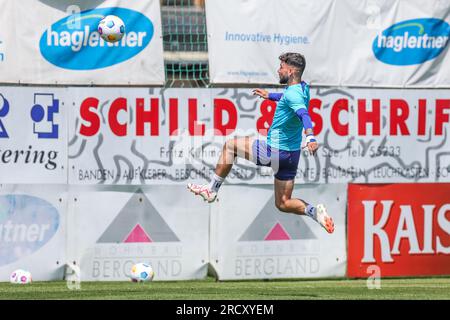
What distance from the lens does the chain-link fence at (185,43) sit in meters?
17.6

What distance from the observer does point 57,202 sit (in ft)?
55.8

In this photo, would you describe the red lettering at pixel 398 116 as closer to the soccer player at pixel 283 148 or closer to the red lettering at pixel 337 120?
the red lettering at pixel 337 120

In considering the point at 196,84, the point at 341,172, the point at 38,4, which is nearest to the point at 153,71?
the point at 196,84

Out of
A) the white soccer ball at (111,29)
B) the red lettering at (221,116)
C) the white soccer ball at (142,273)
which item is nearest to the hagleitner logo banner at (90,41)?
the white soccer ball at (111,29)

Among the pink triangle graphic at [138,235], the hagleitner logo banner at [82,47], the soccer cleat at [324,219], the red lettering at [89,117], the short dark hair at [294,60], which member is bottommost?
the pink triangle graphic at [138,235]

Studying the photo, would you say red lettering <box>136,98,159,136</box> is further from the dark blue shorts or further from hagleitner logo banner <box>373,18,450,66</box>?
hagleitner logo banner <box>373,18,450,66</box>

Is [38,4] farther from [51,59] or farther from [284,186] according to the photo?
[284,186]

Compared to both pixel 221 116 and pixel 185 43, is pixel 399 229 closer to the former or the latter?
pixel 221 116

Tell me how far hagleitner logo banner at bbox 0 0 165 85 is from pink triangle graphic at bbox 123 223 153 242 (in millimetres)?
2175

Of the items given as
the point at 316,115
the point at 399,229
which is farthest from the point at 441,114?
the point at 316,115

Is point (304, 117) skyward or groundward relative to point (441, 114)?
groundward

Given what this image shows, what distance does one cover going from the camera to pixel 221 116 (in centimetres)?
1753

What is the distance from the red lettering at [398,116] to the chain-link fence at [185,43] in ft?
9.78

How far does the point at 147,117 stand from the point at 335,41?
3152 millimetres
